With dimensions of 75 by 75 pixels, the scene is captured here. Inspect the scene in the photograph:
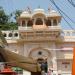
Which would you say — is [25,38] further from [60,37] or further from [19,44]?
[60,37]

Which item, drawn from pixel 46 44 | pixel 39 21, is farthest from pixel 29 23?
pixel 46 44

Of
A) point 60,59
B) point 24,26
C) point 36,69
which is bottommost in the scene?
point 60,59

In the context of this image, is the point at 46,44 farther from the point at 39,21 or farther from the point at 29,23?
the point at 29,23

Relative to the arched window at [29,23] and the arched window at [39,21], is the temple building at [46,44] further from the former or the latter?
the arched window at [29,23]

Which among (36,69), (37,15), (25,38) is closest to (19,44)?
(25,38)

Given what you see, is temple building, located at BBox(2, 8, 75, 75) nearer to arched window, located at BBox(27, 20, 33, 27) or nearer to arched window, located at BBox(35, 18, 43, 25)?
arched window, located at BBox(35, 18, 43, 25)

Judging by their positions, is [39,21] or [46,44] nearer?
[46,44]

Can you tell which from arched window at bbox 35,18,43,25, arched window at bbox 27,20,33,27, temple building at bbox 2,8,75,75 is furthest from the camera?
arched window at bbox 27,20,33,27

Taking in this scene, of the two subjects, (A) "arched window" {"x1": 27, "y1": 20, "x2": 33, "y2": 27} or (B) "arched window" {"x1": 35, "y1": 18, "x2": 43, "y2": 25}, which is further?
(A) "arched window" {"x1": 27, "y1": 20, "x2": 33, "y2": 27}

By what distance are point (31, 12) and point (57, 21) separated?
8.48 ft

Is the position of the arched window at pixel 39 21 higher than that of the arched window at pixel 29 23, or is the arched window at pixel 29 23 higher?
the arched window at pixel 39 21

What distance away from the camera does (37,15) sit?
1422 inches

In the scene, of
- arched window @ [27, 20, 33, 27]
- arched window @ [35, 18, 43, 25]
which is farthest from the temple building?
arched window @ [27, 20, 33, 27]

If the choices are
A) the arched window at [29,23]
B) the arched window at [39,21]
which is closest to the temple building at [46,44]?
the arched window at [39,21]
